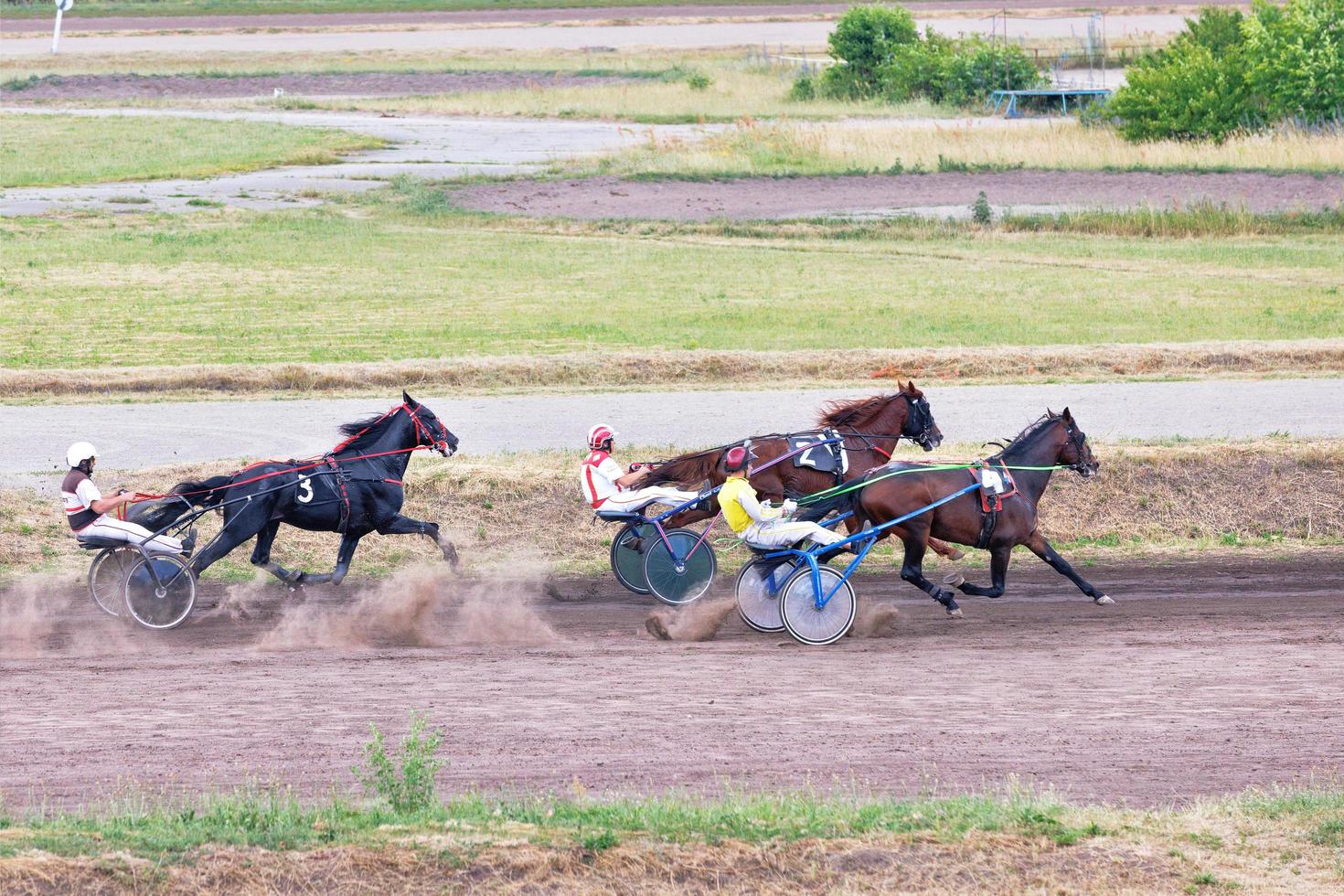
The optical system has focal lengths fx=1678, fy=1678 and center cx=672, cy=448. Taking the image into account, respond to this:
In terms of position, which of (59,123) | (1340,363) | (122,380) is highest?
(59,123)

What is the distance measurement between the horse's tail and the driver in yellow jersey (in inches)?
141

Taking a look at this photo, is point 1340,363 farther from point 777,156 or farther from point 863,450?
point 777,156

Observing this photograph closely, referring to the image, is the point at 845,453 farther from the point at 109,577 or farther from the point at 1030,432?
the point at 109,577

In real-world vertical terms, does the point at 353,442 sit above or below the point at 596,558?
above

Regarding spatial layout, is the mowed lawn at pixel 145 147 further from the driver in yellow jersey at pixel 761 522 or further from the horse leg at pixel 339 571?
the driver in yellow jersey at pixel 761 522

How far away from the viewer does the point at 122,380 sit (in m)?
18.9

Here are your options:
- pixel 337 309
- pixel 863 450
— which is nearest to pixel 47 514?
pixel 863 450

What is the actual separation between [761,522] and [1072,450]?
2615 millimetres

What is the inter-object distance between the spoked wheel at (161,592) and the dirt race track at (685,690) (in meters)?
0.19

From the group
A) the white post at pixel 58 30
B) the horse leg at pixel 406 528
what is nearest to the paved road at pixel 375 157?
the white post at pixel 58 30

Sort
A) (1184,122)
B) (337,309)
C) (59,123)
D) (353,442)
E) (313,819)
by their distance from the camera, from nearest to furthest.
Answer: (313,819) → (353,442) → (337,309) → (1184,122) → (59,123)

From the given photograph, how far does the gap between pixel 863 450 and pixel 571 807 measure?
5.56m

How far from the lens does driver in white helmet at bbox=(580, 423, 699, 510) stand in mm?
12219

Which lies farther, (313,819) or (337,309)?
(337,309)
